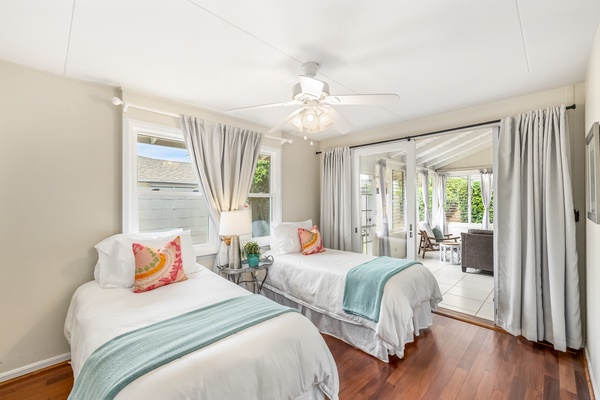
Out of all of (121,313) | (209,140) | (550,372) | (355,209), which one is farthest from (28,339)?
(550,372)

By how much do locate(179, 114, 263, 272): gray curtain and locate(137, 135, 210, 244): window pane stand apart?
150 millimetres

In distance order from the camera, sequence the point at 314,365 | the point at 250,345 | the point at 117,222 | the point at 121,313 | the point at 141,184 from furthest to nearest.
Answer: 1. the point at 141,184
2. the point at 117,222
3. the point at 121,313
4. the point at 314,365
5. the point at 250,345

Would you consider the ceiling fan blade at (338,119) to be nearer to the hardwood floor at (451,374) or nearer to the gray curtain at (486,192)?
the hardwood floor at (451,374)

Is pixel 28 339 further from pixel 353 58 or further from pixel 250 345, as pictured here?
pixel 353 58

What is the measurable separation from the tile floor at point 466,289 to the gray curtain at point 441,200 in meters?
2.11

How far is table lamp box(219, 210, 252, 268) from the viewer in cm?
277

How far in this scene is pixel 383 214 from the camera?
3914 millimetres

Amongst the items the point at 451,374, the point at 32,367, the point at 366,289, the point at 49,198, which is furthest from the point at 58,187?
the point at 451,374

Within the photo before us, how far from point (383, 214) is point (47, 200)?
148 inches

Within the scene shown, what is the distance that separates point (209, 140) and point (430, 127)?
272 centimetres

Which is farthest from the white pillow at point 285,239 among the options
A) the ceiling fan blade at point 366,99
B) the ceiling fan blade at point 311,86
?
the ceiling fan blade at point 311,86

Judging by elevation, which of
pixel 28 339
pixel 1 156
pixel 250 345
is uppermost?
pixel 1 156

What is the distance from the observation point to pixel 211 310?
1.63 meters

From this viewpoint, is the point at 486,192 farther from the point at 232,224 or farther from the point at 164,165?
the point at 164,165
